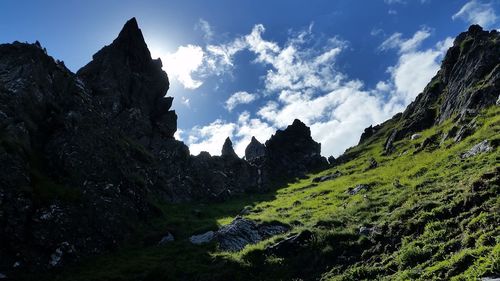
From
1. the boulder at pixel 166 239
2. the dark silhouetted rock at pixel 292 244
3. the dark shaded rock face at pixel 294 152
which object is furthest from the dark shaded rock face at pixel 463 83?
the boulder at pixel 166 239

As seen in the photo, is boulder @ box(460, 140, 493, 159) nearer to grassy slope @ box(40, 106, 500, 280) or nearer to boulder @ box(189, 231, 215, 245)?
grassy slope @ box(40, 106, 500, 280)

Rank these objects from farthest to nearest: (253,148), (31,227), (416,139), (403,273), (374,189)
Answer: (253,148) → (416,139) → (374,189) → (31,227) → (403,273)

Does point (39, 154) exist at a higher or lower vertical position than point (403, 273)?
higher

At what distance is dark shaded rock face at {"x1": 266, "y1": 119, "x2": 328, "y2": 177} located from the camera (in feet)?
504

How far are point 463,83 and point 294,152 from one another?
7254 centimetres

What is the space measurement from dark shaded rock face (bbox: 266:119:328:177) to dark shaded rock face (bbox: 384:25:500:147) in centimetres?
4101

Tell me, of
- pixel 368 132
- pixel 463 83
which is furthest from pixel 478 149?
pixel 368 132

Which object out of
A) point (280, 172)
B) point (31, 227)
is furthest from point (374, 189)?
point (280, 172)

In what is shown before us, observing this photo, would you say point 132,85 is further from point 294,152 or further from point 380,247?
point 380,247

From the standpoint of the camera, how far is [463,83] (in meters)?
101

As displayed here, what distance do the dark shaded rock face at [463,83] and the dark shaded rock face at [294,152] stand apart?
4101cm

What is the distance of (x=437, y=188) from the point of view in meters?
40.0

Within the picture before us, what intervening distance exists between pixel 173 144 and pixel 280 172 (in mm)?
57416

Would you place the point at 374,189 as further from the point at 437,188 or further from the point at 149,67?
the point at 149,67
